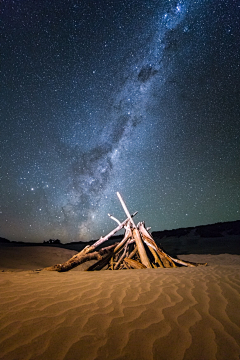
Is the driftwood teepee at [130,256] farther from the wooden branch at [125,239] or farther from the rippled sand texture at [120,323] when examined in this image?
the rippled sand texture at [120,323]

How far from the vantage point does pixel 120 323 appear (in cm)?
200

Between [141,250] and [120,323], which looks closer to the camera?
[120,323]

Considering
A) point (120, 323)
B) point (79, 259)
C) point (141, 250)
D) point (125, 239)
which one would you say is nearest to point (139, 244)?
point (141, 250)

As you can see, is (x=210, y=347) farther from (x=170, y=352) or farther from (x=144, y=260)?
(x=144, y=260)

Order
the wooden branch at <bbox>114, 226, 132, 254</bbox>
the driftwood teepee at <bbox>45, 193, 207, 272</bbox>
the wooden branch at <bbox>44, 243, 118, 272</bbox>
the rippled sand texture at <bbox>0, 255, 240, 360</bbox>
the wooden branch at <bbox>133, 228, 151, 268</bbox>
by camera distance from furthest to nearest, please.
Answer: the wooden branch at <bbox>114, 226, 132, 254</bbox>, the wooden branch at <bbox>133, 228, 151, 268</bbox>, the driftwood teepee at <bbox>45, 193, 207, 272</bbox>, the wooden branch at <bbox>44, 243, 118, 272</bbox>, the rippled sand texture at <bbox>0, 255, 240, 360</bbox>

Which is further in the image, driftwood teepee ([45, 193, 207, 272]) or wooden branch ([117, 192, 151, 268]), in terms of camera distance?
wooden branch ([117, 192, 151, 268])

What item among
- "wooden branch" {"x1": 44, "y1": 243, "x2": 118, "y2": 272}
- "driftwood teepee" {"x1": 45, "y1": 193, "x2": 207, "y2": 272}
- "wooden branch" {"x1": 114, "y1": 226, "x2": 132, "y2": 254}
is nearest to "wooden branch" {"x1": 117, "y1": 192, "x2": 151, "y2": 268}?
"driftwood teepee" {"x1": 45, "y1": 193, "x2": 207, "y2": 272}

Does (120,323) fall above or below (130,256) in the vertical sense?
below

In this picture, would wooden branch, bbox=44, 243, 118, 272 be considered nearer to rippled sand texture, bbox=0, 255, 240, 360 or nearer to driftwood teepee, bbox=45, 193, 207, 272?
driftwood teepee, bbox=45, 193, 207, 272

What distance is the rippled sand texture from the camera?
5.18 feet

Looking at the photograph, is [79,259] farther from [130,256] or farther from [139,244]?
[139,244]

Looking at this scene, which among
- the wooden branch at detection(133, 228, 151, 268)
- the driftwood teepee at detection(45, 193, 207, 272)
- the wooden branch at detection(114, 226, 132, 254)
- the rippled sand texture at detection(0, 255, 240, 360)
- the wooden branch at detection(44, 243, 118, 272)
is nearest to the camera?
the rippled sand texture at detection(0, 255, 240, 360)

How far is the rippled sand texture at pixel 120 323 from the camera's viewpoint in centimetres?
158

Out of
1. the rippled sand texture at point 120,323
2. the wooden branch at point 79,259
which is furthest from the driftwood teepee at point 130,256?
the rippled sand texture at point 120,323
